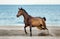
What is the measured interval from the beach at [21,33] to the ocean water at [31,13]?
47 millimetres

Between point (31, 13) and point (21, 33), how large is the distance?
0.21 metres

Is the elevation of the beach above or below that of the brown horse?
below

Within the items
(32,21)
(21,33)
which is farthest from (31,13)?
(21,33)

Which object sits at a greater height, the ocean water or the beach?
the ocean water

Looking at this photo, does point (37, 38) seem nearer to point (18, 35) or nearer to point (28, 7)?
point (18, 35)

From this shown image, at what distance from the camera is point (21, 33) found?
146cm

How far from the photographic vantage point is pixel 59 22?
4.78 feet

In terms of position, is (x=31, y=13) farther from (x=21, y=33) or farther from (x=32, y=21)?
(x=21, y=33)

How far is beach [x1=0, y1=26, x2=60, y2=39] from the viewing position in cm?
143

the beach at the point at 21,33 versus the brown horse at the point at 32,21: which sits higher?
the brown horse at the point at 32,21

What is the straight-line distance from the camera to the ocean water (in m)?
1.46

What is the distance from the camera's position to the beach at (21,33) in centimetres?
143

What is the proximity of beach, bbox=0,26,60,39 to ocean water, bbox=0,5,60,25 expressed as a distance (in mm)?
47
